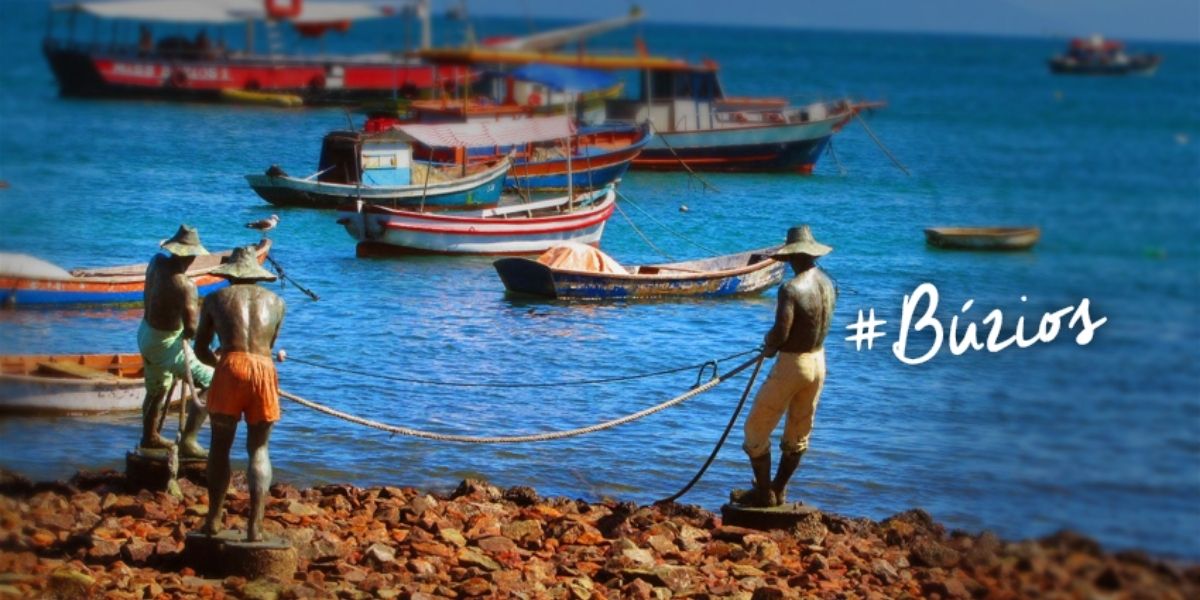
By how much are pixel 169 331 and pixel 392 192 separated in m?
8.01

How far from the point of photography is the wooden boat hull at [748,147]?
16.4m

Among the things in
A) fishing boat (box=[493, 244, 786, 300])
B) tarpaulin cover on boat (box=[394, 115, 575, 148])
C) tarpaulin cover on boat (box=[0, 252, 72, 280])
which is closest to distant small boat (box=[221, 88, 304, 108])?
tarpaulin cover on boat (box=[394, 115, 575, 148])

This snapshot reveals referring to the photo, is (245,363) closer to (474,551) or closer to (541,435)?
(474,551)

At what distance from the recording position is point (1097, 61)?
1544 centimetres

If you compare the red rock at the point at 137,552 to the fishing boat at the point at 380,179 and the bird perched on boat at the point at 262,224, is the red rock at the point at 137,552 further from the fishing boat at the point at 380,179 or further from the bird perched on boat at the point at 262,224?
the fishing boat at the point at 380,179

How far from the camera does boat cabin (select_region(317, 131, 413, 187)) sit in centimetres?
1385

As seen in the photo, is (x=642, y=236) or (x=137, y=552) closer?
(x=137, y=552)

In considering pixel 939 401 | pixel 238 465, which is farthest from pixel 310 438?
pixel 939 401

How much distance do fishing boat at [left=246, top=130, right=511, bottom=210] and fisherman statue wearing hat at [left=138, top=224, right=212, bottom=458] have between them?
4.42 metres

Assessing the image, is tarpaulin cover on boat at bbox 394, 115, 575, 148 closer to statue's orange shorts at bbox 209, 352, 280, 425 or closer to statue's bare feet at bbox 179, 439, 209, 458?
statue's bare feet at bbox 179, 439, 209, 458

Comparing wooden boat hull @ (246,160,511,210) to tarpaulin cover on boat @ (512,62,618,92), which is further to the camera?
tarpaulin cover on boat @ (512,62,618,92)

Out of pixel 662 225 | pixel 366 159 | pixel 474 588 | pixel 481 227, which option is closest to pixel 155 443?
pixel 474 588

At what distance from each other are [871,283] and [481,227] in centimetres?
421

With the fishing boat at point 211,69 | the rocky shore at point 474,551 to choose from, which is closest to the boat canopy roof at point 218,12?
the fishing boat at point 211,69
